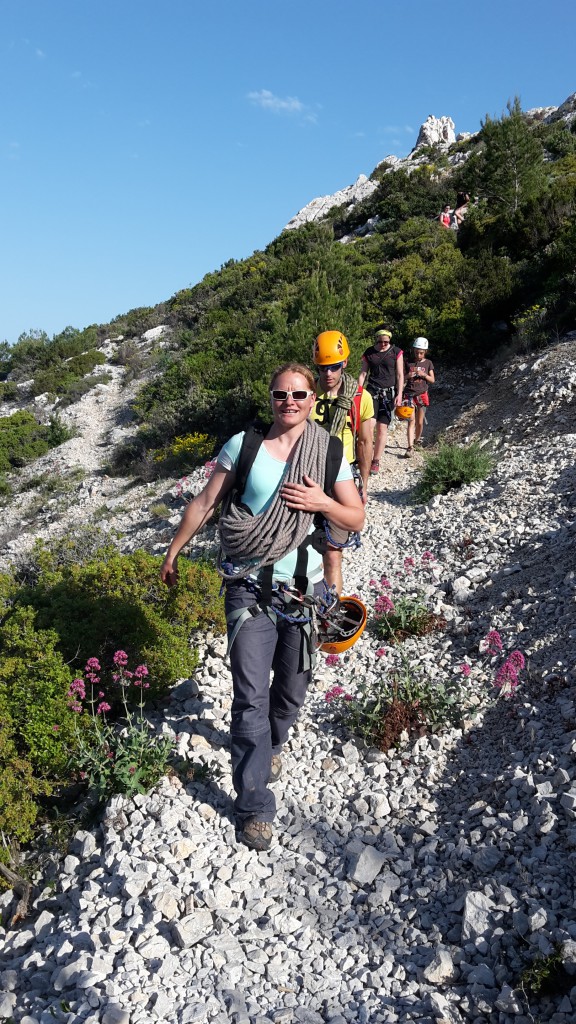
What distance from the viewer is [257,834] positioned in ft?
10.1

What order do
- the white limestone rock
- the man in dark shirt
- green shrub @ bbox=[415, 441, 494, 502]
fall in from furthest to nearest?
the white limestone rock, the man in dark shirt, green shrub @ bbox=[415, 441, 494, 502]

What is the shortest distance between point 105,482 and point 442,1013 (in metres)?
13.2

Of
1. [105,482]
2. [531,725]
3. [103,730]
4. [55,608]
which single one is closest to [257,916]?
[103,730]

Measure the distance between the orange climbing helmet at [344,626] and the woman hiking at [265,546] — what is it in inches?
11.2

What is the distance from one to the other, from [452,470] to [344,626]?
4362 millimetres

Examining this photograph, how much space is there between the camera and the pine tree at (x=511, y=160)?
1933cm

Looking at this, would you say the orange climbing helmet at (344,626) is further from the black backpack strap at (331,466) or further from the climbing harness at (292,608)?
the black backpack strap at (331,466)

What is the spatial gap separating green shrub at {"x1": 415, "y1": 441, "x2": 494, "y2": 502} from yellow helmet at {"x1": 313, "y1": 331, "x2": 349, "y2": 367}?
353cm

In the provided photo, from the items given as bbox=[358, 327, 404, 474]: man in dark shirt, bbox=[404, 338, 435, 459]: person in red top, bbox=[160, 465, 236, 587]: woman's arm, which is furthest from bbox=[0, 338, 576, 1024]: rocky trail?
bbox=[404, 338, 435, 459]: person in red top

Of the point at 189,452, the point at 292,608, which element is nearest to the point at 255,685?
the point at 292,608

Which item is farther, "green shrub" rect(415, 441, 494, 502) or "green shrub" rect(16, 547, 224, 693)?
"green shrub" rect(415, 441, 494, 502)

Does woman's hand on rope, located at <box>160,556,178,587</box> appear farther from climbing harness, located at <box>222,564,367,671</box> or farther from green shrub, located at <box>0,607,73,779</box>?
green shrub, located at <box>0,607,73,779</box>

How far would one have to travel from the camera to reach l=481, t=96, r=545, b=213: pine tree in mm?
19328

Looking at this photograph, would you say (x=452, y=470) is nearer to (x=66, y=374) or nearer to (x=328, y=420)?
(x=328, y=420)
